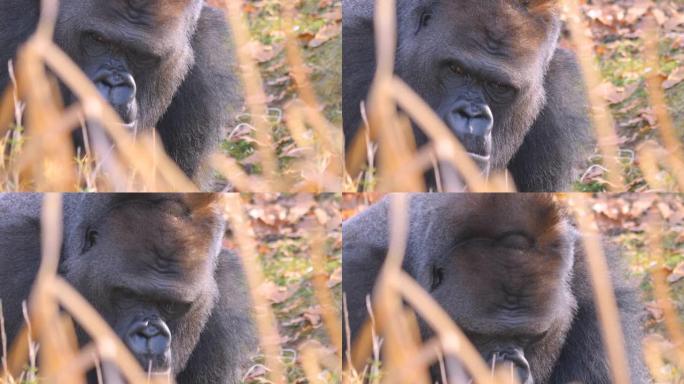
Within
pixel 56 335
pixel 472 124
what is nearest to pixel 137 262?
pixel 56 335

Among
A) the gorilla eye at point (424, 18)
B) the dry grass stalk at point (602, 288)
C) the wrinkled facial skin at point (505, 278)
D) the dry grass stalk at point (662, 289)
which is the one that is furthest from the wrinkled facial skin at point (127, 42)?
the dry grass stalk at point (662, 289)

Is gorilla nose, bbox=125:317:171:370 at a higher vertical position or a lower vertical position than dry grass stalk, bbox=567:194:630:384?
lower

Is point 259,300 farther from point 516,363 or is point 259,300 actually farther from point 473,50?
point 473,50

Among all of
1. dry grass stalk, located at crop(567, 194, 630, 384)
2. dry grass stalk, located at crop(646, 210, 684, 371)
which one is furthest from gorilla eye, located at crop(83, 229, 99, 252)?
dry grass stalk, located at crop(646, 210, 684, 371)

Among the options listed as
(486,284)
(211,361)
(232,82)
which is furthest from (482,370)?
(232,82)

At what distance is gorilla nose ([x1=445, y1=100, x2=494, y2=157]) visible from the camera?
4035mm

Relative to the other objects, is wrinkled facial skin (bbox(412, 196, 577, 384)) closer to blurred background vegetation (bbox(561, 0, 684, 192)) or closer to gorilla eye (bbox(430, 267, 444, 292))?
gorilla eye (bbox(430, 267, 444, 292))

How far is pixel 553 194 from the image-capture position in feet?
13.8

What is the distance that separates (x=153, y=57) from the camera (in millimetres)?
4105

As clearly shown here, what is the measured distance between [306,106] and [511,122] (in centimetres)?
70

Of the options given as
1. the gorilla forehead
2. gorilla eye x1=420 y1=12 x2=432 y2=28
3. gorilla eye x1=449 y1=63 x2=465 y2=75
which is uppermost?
gorilla eye x1=420 y1=12 x2=432 y2=28

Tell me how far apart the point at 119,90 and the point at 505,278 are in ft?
4.52

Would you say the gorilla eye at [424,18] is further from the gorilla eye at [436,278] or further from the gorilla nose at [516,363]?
the gorilla nose at [516,363]

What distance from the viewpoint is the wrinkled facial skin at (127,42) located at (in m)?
4.02
